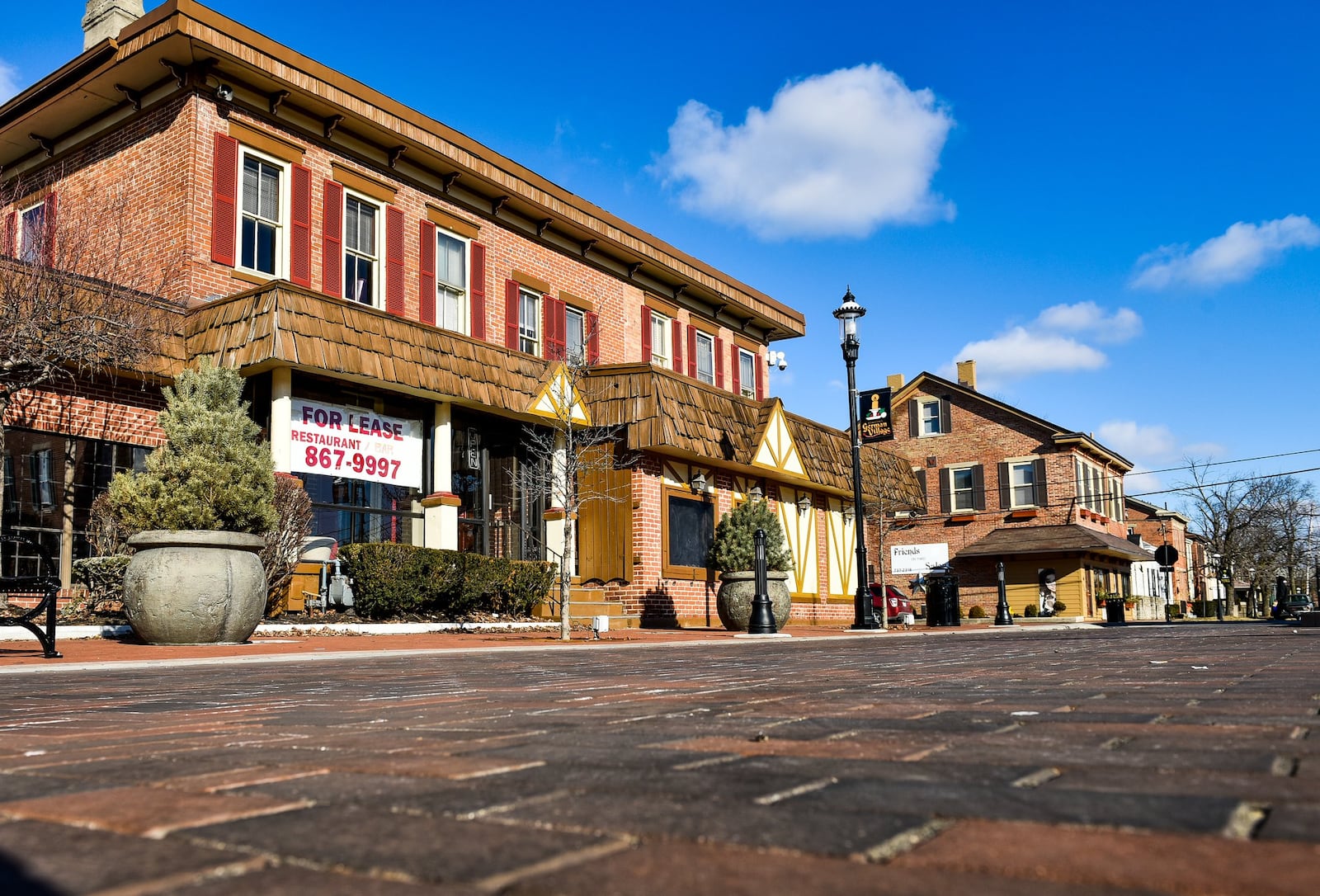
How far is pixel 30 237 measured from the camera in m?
15.6

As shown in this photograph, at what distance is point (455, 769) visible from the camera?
2344mm

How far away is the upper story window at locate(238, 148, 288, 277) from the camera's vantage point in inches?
668

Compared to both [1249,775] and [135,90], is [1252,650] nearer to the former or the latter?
[1249,775]

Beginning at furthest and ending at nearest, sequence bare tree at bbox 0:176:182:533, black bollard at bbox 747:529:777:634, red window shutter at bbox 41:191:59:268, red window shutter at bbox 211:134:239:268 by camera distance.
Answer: black bollard at bbox 747:529:777:634 < red window shutter at bbox 211:134:239:268 < red window shutter at bbox 41:191:59:268 < bare tree at bbox 0:176:182:533

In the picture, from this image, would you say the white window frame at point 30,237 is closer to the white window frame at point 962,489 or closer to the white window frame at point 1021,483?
the white window frame at point 962,489

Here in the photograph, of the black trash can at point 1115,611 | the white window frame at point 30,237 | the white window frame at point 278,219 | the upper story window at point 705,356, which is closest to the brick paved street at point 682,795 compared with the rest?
the white window frame at point 30,237

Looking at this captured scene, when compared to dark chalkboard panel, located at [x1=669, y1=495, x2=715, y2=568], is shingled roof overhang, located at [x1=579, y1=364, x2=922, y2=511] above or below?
above

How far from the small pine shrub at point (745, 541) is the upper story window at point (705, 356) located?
8930 mm

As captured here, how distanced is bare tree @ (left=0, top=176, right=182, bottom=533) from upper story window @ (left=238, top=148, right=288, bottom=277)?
1.27 meters

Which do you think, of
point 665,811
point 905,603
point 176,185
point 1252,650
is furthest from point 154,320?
point 905,603

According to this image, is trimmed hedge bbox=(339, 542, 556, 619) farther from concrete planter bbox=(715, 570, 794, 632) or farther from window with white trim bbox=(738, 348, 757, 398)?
window with white trim bbox=(738, 348, 757, 398)

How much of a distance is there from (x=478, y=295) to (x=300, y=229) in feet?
12.7

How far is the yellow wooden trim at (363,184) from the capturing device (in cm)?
1830

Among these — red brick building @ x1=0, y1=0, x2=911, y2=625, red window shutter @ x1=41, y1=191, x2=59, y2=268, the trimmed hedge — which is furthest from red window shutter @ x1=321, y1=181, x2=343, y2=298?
the trimmed hedge
